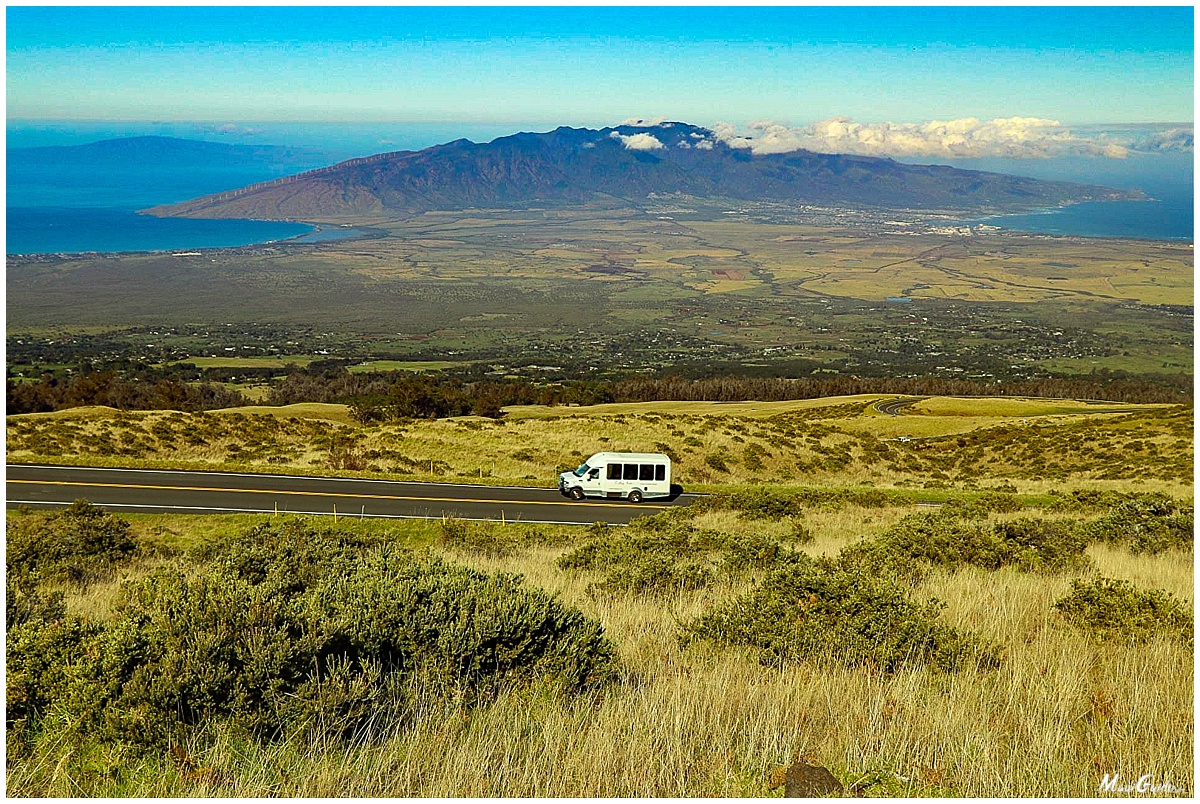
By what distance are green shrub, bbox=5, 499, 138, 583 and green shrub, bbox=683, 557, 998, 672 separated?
7.37m

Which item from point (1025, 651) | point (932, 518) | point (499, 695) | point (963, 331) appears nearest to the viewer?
point (499, 695)

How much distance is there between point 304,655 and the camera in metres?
4.31

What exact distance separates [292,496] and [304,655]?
62.3 feet

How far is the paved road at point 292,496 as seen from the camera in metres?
20.8

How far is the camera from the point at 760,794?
360 cm

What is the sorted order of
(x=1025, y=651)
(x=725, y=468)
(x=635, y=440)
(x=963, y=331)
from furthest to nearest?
(x=963, y=331), (x=635, y=440), (x=725, y=468), (x=1025, y=651)

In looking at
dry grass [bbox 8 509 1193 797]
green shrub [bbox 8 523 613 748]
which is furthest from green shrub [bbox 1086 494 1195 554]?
green shrub [bbox 8 523 613 748]

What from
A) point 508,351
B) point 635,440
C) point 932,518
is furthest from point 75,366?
point 932,518

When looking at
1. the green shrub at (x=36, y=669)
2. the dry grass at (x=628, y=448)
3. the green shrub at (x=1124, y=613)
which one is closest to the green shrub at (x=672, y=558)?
the green shrub at (x=1124, y=613)

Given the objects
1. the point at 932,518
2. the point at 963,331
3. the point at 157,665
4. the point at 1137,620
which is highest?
the point at 157,665

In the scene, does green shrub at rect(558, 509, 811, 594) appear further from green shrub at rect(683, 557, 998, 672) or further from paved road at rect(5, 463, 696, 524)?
paved road at rect(5, 463, 696, 524)

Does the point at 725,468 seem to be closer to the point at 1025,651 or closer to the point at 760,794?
the point at 1025,651

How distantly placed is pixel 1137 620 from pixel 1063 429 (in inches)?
1627

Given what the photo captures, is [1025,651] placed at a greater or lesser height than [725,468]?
greater
